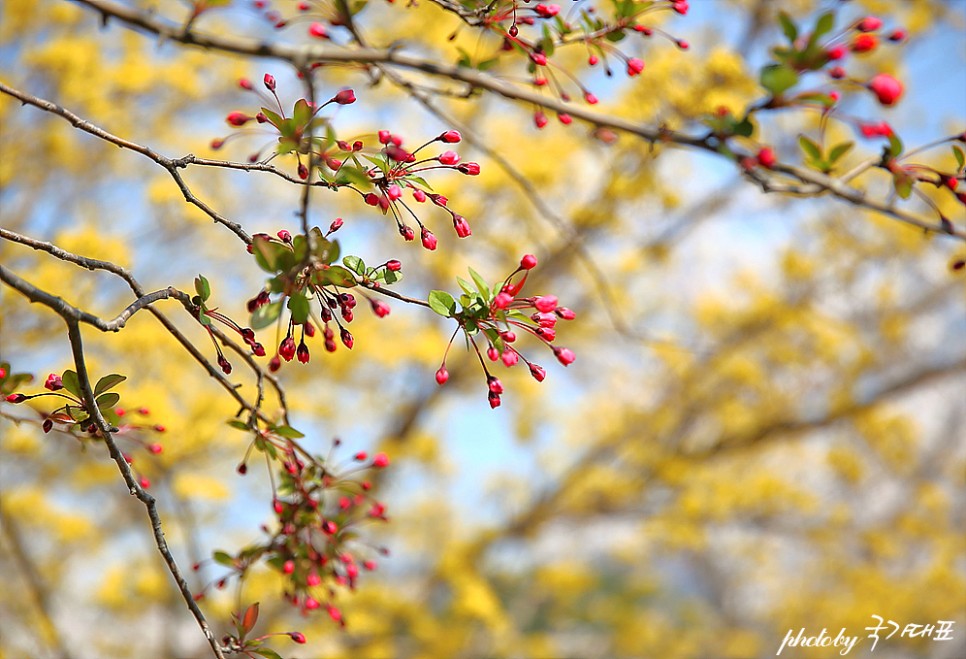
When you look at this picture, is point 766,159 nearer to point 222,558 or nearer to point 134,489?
point 134,489

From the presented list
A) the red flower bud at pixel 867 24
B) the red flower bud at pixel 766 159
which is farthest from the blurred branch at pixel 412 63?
the red flower bud at pixel 867 24

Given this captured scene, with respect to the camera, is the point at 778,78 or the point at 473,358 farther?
the point at 473,358

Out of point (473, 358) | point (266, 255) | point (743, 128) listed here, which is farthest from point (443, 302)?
point (473, 358)

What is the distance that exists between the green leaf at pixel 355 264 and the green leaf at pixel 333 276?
4 cm

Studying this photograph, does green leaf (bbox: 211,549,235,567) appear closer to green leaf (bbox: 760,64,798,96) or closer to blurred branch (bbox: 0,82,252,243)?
blurred branch (bbox: 0,82,252,243)

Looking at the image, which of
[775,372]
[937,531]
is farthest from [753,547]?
[775,372]

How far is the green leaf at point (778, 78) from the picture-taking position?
0.53 m

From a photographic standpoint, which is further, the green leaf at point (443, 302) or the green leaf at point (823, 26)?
the green leaf at point (443, 302)

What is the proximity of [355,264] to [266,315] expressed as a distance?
112 millimetres

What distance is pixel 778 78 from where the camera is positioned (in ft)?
1.73

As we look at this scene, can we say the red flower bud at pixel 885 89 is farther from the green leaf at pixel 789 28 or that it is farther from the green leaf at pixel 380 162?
the green leaf at pixel 380 162

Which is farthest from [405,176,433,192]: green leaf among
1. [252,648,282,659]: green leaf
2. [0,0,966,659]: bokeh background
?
[0,0,966,659]: bokeh background

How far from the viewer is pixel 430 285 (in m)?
3.12

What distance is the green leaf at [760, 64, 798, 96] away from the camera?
20.7 inches
